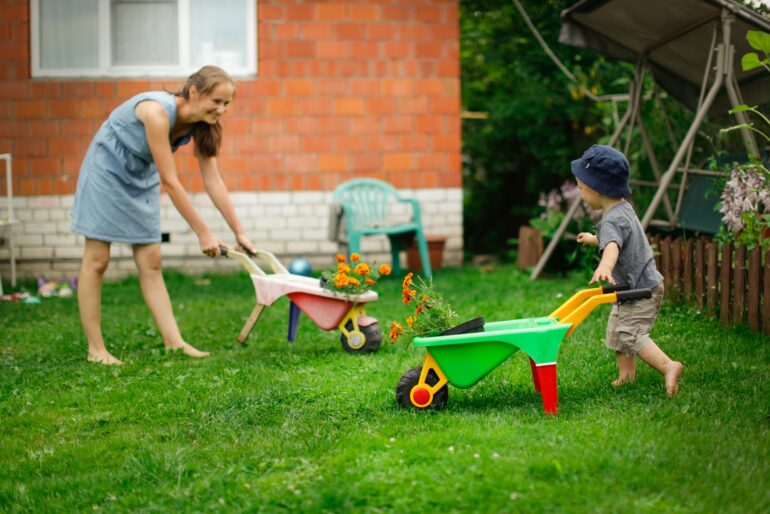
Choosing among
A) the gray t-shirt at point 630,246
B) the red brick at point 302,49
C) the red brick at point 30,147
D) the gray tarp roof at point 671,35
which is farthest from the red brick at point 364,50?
the gray t-shirt at point 630,246

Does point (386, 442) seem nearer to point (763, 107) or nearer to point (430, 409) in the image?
point (430, 409)

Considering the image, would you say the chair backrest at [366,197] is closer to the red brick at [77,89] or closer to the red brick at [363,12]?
the red brick at [363,12]

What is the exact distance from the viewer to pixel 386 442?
3.49m

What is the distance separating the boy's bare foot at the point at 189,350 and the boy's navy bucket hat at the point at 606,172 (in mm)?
2388

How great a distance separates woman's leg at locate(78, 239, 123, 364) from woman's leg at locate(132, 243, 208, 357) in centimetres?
20

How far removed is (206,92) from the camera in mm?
5191

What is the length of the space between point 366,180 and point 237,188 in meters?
1.21

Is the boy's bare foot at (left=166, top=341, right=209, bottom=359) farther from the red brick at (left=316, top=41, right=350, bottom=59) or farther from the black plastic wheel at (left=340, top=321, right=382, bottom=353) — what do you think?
the red brick at (left=316, top=41, right=350, bottom=59)

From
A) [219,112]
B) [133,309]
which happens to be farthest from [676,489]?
[133,309]

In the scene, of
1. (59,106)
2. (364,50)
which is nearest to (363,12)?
(364,50)

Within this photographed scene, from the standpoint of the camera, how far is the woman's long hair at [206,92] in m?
5.18

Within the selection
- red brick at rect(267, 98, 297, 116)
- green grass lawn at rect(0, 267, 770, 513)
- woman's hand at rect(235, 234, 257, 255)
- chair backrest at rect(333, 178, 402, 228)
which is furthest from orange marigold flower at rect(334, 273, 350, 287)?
red brick at rect(267, 98, 297, 116)

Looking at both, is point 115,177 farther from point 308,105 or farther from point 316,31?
point 316,31

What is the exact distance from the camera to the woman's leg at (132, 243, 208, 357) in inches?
219
